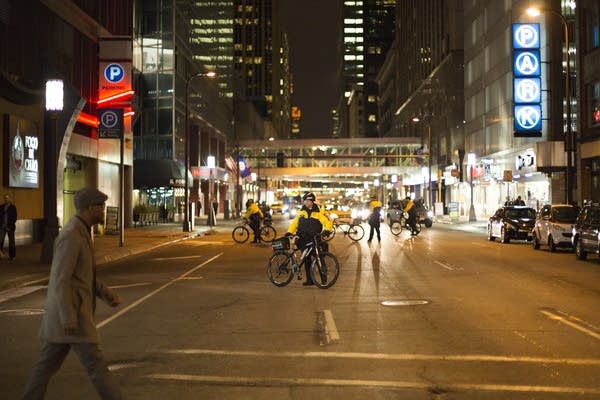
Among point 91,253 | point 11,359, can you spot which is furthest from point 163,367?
point 91,253

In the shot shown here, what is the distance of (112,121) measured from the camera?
28719 mm

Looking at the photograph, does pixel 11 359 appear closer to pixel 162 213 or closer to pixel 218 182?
pixel 162 213

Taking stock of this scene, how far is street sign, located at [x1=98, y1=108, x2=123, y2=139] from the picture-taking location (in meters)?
28.5

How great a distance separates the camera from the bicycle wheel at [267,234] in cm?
3284

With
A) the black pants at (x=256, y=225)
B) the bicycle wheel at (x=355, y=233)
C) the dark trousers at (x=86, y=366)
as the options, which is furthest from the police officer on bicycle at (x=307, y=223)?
the bicycle wheel at (x=355, y=233)

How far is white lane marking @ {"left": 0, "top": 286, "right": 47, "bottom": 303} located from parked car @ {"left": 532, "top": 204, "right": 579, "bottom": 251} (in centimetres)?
1710

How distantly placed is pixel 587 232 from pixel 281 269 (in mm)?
10837

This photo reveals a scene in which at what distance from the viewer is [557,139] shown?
49.0 metres

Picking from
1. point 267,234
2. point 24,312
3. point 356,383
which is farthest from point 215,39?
point 356,383

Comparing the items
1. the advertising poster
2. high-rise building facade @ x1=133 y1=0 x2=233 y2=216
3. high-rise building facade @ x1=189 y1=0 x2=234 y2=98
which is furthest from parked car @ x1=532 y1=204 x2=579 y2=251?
high-rise building facade @ x1=189 y1=0 x2=234 y2=98

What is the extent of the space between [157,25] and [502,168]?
2873 cm

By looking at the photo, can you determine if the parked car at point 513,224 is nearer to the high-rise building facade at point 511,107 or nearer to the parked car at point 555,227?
the parked car at point 555,227

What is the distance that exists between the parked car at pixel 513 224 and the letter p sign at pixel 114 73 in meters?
16.9

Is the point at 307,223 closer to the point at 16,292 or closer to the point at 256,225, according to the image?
the point at 16,292
